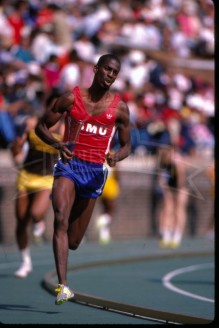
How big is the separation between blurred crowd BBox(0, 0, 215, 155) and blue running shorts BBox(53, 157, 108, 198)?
8197mm

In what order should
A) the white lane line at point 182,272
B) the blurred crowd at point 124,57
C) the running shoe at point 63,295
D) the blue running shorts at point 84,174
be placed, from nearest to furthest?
the running shoe at point 63,295
the blue running shorts at point 84,174
the white lane line at point 182,272
the blurred crowd at point 124,57

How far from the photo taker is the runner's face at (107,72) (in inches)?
405

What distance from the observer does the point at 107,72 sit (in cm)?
1030

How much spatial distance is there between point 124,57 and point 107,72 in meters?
16.3

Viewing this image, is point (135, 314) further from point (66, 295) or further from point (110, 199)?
point (110, 199)

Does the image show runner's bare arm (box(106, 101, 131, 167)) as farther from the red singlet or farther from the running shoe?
the running shoe

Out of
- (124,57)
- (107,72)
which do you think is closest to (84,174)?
(107,72)

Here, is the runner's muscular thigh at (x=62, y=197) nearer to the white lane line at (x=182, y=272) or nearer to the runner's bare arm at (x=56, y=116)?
the runner's bare arm at (x=56, y=116)

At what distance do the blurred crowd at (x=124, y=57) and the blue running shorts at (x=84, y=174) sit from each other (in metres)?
8.20

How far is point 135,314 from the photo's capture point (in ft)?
35.1

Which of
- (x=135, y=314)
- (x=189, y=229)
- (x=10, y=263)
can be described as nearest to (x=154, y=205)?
(x=189, y=229)

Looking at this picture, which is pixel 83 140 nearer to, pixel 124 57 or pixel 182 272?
pixel 182 272

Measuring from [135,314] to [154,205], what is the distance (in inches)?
557

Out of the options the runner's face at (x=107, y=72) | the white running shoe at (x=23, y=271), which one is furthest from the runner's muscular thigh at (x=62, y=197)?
the white running shoe at (x=23, y=271)
